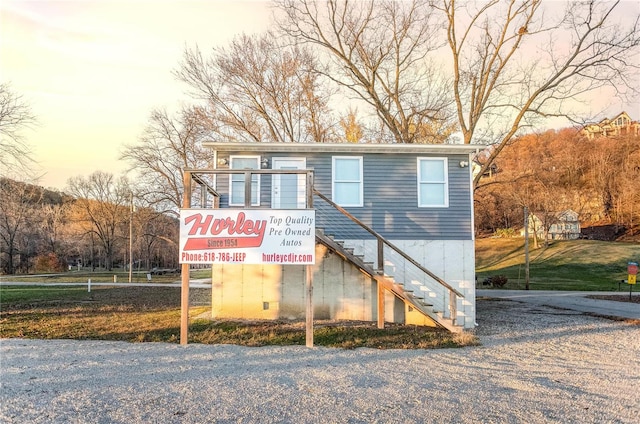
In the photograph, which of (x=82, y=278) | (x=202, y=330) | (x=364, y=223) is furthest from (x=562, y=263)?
(x=82, y=278)

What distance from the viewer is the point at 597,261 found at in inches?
1518

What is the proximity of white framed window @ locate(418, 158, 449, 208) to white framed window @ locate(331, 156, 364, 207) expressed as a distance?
68.6 inches

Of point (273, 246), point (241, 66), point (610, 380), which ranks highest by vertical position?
point (241, 66)

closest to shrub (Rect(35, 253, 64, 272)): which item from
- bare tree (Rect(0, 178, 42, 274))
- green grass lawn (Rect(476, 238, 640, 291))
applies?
bare tree (Rect(0, 178, 42, 274))

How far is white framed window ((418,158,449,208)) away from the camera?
41.8 ft

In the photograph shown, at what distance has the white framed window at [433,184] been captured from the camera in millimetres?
12750

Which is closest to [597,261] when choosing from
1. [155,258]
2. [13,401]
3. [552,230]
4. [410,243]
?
[552,230]

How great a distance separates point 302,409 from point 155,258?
6563 centimetres

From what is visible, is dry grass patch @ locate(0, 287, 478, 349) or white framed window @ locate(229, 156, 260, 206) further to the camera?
white framed window @ locate(229, 156, 260, 206)

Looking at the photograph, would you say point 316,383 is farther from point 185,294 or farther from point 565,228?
point 565,228

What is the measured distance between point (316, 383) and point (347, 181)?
23.3 ft

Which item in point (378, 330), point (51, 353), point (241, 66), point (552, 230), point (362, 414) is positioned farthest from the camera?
point (552, 230)

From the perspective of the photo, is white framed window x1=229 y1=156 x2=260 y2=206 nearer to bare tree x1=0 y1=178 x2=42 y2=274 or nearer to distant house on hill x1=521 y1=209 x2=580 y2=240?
bare tree x1=0 y1=178 x2=42 y2=274

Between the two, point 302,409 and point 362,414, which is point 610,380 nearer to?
point 362,414
